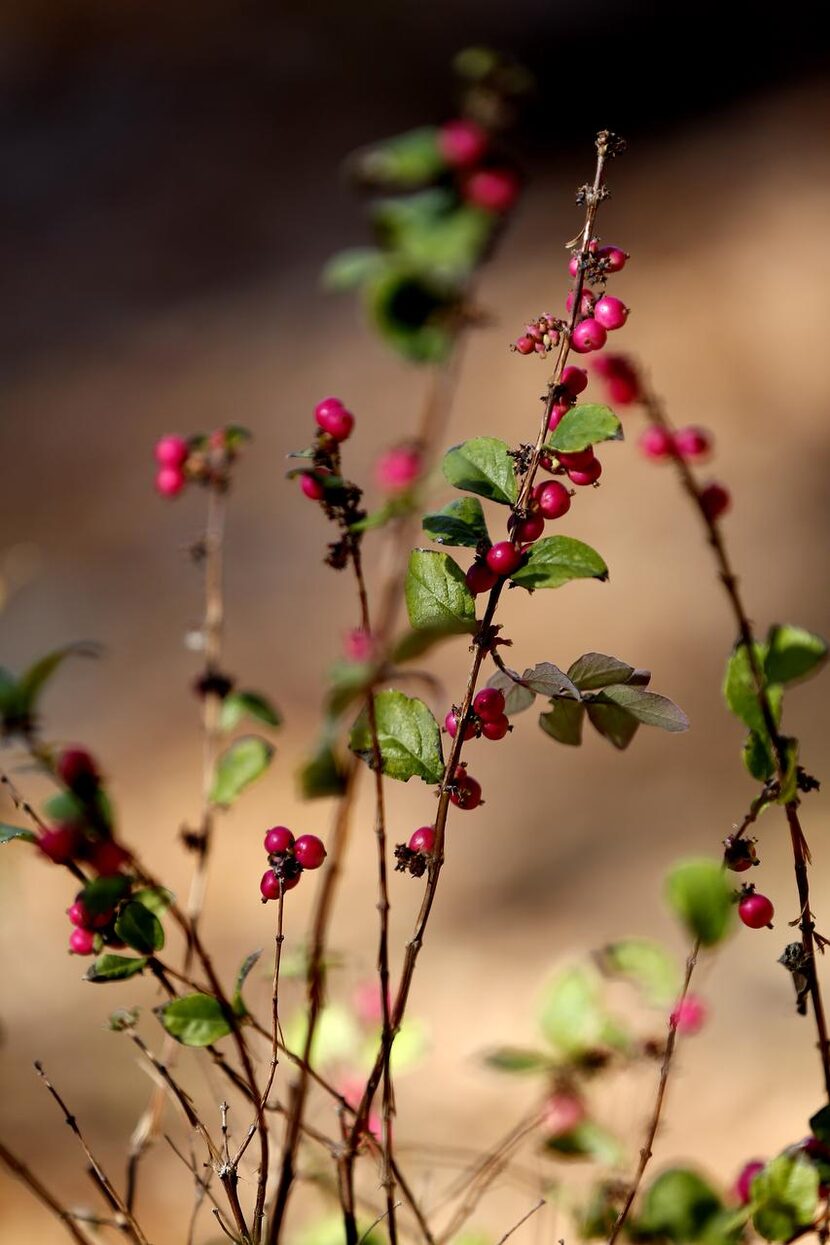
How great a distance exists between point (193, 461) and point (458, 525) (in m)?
0.34

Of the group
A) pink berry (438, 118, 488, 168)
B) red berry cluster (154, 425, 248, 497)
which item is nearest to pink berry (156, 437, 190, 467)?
red berry cluster (154, 425, 248, 497)

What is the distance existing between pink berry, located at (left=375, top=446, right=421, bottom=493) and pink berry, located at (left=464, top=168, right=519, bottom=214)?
0.16 m

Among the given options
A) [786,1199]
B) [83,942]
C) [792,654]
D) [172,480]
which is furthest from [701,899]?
[172,480]

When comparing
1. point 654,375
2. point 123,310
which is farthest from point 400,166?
point 123,310

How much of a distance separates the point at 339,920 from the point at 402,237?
1.83m

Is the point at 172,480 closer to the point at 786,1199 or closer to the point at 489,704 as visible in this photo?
the point at 489,704

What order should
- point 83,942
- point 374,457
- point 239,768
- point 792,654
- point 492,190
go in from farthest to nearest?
1. point 374,457
2. point 239,768
3. point 83,942
4. point 792,654
5. point 492,190

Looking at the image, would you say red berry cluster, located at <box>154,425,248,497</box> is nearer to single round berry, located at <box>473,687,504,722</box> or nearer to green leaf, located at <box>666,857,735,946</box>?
single round berry, located at <box>473,687,504,722</box>

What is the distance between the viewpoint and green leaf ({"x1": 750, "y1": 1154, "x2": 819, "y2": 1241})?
0.57 meters

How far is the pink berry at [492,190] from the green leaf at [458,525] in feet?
0.59

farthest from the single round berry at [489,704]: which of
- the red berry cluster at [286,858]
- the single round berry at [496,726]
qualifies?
the red berry cluster at [286,858]

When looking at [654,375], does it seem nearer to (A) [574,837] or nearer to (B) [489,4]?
(A) [574,837]

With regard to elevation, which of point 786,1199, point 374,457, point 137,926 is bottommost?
point 786,1199

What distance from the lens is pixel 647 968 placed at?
778mm
